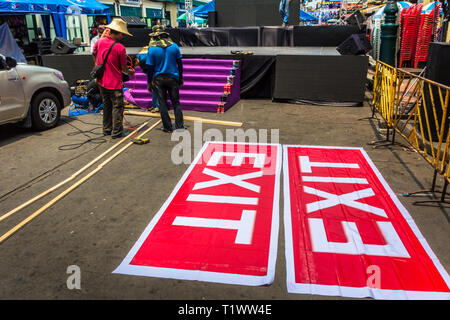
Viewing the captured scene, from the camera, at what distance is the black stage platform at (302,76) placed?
33.3 ft

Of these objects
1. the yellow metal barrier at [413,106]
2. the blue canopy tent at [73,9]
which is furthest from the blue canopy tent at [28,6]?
the yellow metal barrier at [413,106]

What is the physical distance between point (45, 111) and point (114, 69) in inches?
91.2

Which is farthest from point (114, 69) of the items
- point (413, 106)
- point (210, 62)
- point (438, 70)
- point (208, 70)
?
point (438, 70)

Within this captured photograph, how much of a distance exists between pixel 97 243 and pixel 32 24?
72.1 feet

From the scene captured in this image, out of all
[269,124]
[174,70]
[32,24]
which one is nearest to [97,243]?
[174,70]

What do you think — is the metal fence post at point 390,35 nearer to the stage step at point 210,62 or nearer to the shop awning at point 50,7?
the stage step at point 210,62

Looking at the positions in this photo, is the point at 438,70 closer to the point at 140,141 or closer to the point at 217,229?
the point at 217,229

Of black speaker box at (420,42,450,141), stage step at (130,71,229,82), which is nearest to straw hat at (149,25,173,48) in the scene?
stage step at (130,71,229,82)

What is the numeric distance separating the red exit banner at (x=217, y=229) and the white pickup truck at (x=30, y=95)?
4146mm

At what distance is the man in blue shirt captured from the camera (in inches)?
291

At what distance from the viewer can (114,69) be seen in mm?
7078

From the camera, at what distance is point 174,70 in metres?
7.61
